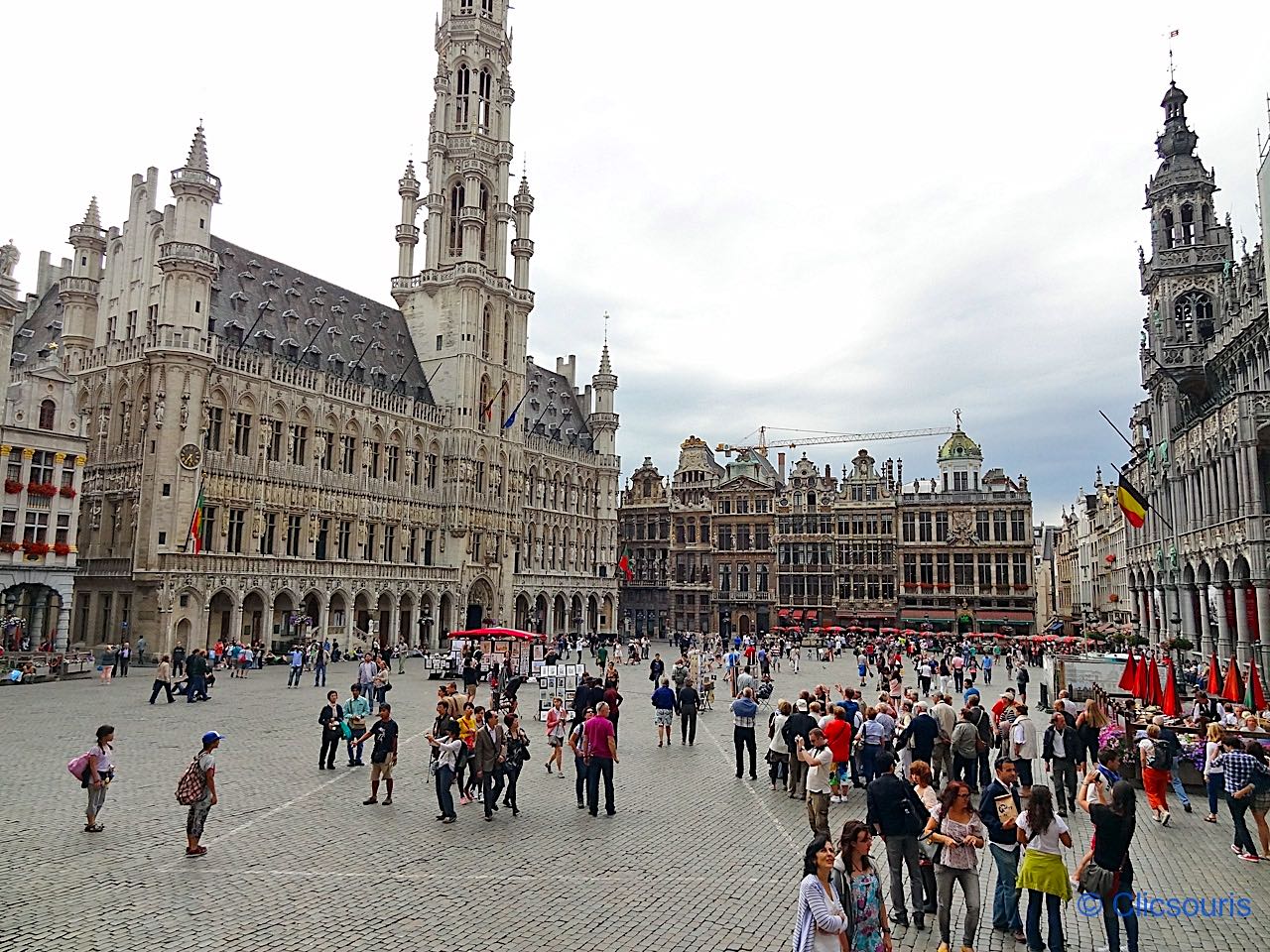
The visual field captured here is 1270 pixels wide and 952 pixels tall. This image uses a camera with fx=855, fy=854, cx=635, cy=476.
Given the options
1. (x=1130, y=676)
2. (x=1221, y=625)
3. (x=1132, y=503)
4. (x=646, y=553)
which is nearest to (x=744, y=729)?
(x=1130, y=676)

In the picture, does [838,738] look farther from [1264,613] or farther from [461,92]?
[461,92]

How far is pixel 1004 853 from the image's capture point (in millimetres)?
8133

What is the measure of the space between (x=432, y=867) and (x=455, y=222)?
2363 inches

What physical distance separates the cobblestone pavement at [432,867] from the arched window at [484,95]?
59.5 metres

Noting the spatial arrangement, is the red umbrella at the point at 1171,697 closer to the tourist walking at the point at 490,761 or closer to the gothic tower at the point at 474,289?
the tourist walking at the point at 490,761

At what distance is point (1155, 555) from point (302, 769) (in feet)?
144

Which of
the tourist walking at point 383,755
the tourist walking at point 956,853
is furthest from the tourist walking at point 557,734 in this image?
the tourist walking at point 956,853

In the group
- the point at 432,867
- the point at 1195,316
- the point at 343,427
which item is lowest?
the point at 432,867

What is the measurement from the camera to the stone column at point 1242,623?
3238 cm

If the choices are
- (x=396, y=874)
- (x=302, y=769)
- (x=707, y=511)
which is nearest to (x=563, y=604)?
(x=707, y=511)

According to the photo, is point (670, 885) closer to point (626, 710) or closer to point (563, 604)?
point (626, 710)

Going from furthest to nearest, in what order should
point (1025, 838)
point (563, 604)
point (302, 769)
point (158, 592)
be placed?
point (563, 604) → point (158, 592) → point (302, 769) → point (1025, 838)

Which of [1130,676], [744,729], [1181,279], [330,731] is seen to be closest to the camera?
[330,731]

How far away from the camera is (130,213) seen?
152 feet
